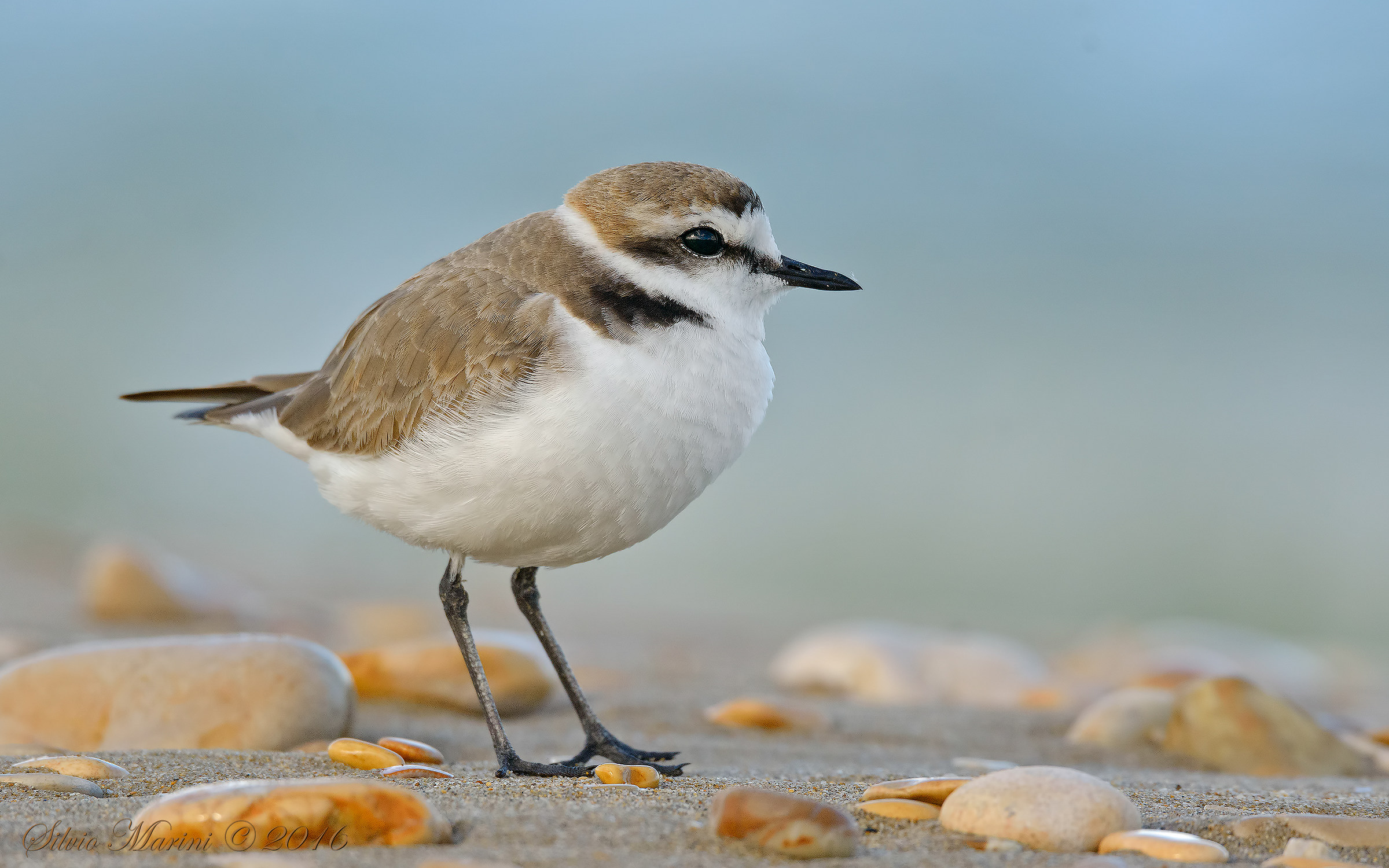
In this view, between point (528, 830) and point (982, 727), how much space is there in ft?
9.33

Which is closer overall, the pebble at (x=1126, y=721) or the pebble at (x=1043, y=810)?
the pebble at (x=1043, y=810)

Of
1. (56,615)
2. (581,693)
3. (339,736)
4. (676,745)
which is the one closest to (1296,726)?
(676,745)

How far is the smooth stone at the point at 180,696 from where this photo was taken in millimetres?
3770

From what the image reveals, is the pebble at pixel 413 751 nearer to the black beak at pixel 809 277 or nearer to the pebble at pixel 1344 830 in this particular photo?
the black beak at pixel 809 277

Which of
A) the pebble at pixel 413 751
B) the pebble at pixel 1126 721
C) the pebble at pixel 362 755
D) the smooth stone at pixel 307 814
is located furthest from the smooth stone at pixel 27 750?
the pebble at pixel 1126 721

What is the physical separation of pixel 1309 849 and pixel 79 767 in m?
2.83

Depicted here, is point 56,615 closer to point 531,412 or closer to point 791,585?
point 531,412

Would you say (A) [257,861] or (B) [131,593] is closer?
(A) [257,861]

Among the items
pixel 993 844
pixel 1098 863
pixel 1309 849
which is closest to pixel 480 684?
pixel 993 844

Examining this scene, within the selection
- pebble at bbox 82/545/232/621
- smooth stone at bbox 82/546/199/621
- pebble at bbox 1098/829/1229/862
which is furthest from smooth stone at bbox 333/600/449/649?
pebble at bbox 1098/829/1229/862

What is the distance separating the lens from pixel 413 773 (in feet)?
10.5

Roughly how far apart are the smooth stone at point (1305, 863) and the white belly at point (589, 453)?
1737mm

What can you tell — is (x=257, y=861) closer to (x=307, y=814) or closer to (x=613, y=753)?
(x=307, y=814)

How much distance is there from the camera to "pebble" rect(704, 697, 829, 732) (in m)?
4.76
